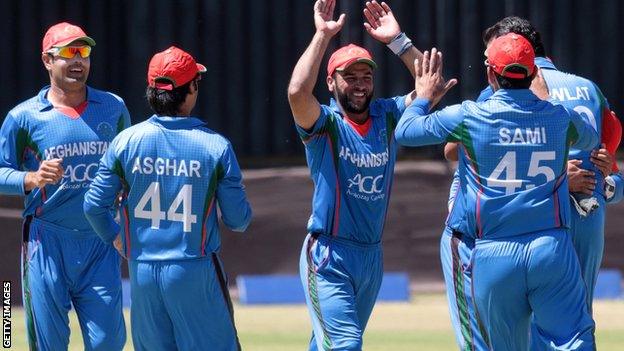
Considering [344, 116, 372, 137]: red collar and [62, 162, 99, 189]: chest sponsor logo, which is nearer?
[344, 116, 372, 137]: red collar

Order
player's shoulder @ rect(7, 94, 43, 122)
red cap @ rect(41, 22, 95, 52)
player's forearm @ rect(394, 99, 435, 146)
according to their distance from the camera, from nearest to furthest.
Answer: player's forearm @ rect(394, 99, 435, 146)
player's shoulder @ rect(7, 94, 43, 122)
red cap @ rect(41, 22, 95, 52)

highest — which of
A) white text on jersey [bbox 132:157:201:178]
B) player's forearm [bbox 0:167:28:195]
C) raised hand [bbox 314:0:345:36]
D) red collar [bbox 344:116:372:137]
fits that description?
raised hand [bbox 314:0:345:36]

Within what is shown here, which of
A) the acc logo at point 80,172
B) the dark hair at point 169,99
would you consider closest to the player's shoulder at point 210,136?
the dark hair at point 169,99

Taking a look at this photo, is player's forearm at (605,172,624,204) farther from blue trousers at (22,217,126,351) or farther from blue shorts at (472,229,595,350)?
blue trousers at (22,217,126,351)

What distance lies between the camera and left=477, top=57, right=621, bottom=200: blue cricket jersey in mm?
8242

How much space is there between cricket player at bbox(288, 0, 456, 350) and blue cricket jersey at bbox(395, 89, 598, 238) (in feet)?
1.94

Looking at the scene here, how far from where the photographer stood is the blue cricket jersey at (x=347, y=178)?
8.05 meters

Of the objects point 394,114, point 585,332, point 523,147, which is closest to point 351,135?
point 394,114

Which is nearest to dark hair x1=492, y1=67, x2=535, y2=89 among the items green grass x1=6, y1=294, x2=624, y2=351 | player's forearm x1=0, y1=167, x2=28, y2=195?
player's forearm x1=0, y1=167, x2=28, y2=195

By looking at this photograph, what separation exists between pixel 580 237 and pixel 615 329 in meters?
3.53

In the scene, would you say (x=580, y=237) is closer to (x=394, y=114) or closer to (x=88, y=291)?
(x=394, y=114)

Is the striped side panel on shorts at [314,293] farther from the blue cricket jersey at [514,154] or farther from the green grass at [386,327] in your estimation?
the green grass at [386,327]

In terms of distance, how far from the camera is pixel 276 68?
13.5m

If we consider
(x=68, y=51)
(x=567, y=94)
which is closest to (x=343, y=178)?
(x=567, y=94)
